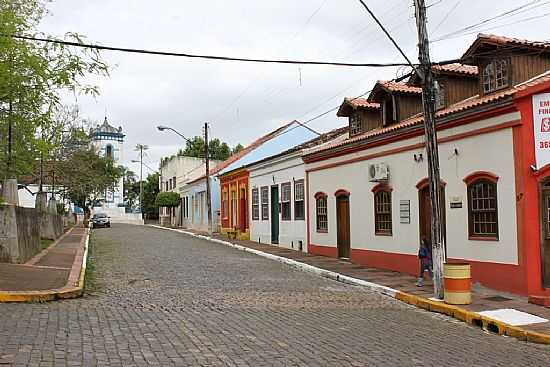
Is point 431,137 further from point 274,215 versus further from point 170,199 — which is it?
point 170,199

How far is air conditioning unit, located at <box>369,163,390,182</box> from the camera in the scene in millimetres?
17547

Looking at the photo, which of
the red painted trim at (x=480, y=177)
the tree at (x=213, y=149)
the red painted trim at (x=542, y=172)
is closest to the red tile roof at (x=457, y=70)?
the red painted trim at (x=480, y=177)

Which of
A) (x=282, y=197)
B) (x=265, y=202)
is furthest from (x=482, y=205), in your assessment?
(x=265, y=202)

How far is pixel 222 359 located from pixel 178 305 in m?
4.41

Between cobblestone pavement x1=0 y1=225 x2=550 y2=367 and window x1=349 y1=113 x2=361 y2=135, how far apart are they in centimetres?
724

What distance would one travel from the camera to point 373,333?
9.55 m

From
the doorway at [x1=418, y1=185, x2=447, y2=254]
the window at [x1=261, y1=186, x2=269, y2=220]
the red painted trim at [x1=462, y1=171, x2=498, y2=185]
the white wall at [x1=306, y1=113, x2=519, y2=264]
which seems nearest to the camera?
the white wall at [x1=306, y1=113, x2=519, y2=264]

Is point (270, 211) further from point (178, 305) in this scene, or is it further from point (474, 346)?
point (474, 346)

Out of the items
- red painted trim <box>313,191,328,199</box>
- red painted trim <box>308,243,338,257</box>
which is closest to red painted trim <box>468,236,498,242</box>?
red painted trim <box>308,243,338,257</box>

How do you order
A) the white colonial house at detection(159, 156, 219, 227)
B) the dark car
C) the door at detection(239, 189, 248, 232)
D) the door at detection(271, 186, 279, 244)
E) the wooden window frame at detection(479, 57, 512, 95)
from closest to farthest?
1. the wooden window frame at detection(479, 57, 512, 95)
2. the door at detection(271, 186, 279, 244)
3. the door at detection(239, 189, 248, 232)
4. the dark car
5. the white colonial house at detection(159, 156, 219, 227)

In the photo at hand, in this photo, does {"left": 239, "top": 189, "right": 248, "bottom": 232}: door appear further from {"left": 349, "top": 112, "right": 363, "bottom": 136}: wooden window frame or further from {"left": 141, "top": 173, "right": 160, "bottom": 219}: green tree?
{"left": 141, "top": 173, "right": 160, "bottom": 219}: green tree

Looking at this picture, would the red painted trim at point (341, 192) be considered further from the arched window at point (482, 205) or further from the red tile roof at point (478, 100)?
the arched window at point (482, 205)

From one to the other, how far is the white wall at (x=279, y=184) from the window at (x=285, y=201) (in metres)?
0.21

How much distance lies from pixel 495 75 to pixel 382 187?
4.95 m
